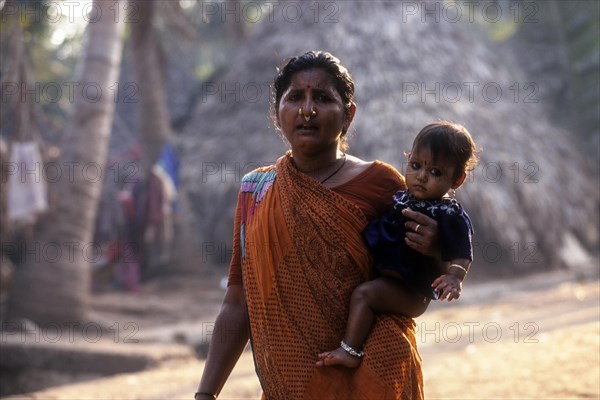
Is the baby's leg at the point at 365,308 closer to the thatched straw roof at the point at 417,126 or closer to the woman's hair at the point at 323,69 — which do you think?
the woman's hair at the point at 323,69

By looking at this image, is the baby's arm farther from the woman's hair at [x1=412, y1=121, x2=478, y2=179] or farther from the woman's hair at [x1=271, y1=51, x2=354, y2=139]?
the woman's hair at [x1=271, y1=51, x2=354, y2=139]

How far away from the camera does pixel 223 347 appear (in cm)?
236

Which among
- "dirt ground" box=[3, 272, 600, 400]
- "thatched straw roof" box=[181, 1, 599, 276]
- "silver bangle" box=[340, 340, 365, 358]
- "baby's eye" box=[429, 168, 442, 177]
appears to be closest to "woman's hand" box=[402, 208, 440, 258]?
"baby's eye" box=[429, 168, 442, 177]

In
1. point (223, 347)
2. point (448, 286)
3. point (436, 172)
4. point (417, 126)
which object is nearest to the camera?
point (448, 286)

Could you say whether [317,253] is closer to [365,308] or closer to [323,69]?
[365,308]

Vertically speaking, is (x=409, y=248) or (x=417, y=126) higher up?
(x=417, y=126)

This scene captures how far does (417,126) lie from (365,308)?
8474 millimetres

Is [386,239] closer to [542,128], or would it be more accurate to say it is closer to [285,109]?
[285,109]

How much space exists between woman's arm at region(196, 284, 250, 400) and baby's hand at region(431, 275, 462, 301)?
2.12 feet

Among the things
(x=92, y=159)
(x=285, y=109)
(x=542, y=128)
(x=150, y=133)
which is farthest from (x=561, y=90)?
(x=285, y=109)

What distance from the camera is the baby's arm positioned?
6.59 ft

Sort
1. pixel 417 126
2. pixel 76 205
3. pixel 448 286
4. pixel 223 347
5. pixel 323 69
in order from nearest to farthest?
pixel 448 286
pixel 323 69
pixel 223 347
pixel 76 205
pixel 417 126

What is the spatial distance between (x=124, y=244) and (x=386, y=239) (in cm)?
972

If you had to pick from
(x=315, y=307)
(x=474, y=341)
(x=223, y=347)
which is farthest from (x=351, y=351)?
(x=474, y=341)
